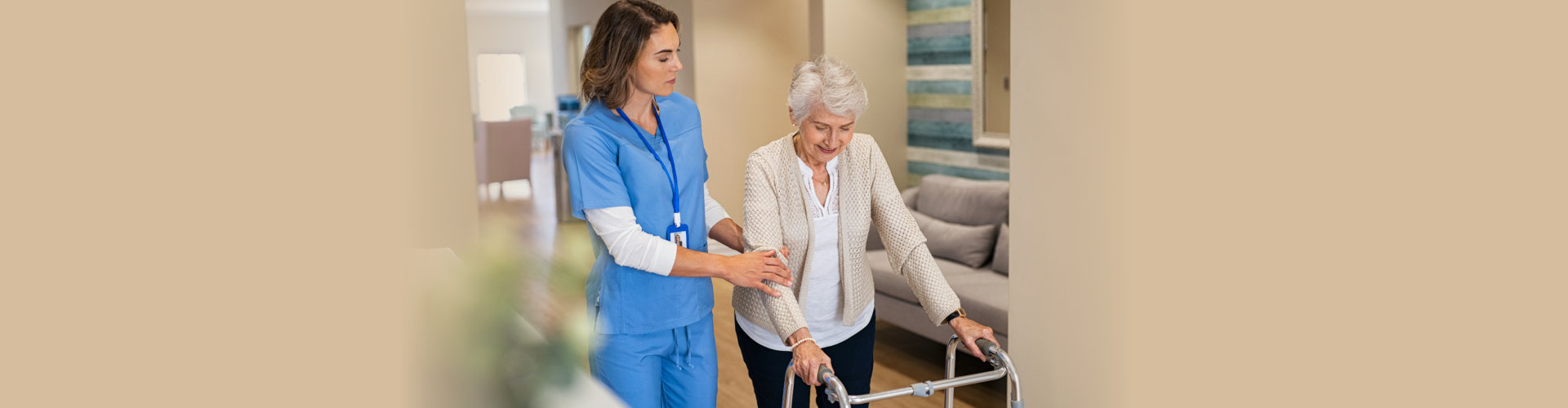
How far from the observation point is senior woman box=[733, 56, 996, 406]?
1.84 meters

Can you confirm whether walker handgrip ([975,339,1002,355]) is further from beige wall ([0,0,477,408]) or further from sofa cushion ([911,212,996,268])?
sofa cushion ([911,212,996,268])

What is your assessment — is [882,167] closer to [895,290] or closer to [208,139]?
[208,139]

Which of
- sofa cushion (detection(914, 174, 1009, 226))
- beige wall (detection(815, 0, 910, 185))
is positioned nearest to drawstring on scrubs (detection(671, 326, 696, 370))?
sofa cushion (detection(914, 174, 1009, 226))

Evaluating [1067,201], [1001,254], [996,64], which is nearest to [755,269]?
[1067,201]

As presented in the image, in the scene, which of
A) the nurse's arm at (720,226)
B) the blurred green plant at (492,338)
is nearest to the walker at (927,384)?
the nurse's arm at (720,226)

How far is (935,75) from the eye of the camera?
584 centimetres

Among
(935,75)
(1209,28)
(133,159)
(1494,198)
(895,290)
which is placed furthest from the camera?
(935,75)

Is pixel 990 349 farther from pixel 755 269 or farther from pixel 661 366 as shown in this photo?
pixel 661 366

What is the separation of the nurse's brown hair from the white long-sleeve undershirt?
7.7 inches

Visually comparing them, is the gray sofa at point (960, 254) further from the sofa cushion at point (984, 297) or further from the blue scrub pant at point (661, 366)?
the blue scrub pant at point (661, 366)

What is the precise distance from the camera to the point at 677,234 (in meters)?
1.86

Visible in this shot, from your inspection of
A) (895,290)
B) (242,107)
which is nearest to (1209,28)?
(242,107)

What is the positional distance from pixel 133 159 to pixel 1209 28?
6.11ft

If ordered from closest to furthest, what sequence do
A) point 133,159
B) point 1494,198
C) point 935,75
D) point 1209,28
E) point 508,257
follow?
point 133,159 < point 508,257 < point 1494,198 < point 1209,28 < point 935,75
